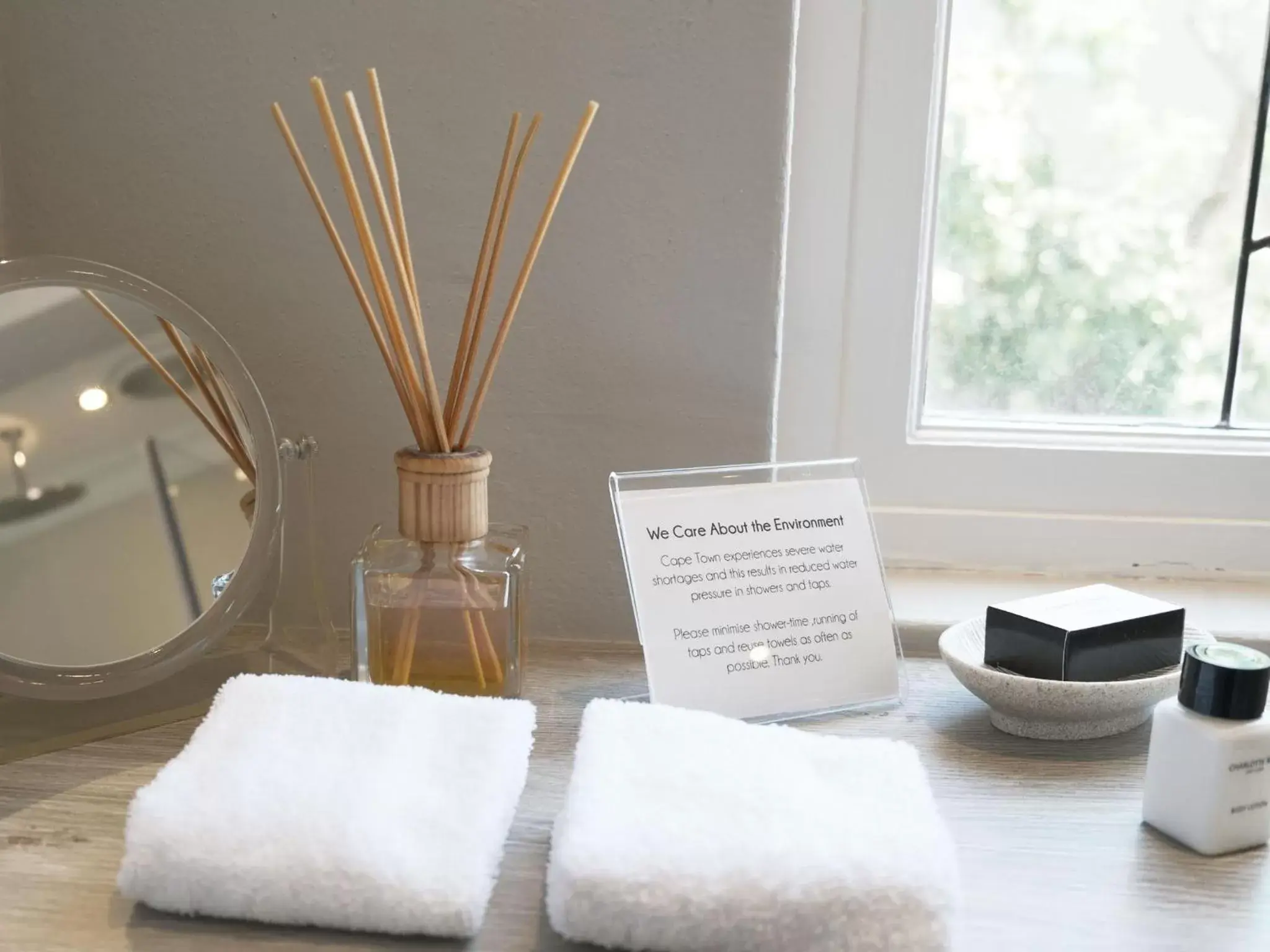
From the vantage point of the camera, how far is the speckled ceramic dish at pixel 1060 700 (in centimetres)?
66

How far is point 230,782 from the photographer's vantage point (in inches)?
20.3

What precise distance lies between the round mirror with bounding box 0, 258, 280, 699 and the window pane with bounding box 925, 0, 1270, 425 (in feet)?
1.90

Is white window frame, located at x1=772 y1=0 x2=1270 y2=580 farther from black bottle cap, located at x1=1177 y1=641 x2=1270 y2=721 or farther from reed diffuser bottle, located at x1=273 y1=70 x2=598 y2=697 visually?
black bottle cap, located at x1=1177 y1=641 x2=1270 y2=721

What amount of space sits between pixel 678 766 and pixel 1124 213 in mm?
664

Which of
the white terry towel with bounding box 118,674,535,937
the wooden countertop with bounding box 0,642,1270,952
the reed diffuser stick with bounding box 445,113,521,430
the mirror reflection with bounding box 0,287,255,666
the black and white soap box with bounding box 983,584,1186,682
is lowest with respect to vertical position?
the wooden countertop with bounding box 0,642,1270,952

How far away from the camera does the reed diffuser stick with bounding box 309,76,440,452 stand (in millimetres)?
598

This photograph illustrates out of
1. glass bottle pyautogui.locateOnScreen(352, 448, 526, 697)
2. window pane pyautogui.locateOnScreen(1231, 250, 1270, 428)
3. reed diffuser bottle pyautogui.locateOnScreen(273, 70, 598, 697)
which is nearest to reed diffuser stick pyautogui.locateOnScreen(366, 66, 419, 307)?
reed diffuser bottle pyautogui.locateOnScreen(273, 70, 598, 697)

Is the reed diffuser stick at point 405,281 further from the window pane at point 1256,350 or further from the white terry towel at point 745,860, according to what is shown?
the window pane at point 1256,350

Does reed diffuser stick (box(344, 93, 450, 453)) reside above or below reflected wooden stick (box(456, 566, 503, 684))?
above

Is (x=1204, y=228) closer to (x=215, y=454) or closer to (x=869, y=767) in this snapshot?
(x=869, y=767)

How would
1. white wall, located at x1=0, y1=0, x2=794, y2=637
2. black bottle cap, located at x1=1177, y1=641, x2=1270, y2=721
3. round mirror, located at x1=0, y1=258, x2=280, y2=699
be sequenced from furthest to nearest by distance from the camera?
white wall, located at x1=0, y1=0, x2=794, y2=637
round mirror, located at x1=0, y1=258, x2=280, y2=699
black bottle cap, located at x1=1177, y1=641, x2=1270, y2=721

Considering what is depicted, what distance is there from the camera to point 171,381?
707 mm

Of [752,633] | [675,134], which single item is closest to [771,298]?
[675,134]

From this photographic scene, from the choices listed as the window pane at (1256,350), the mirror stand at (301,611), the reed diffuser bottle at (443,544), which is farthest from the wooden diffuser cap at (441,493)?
the window pane at (1256,350)
